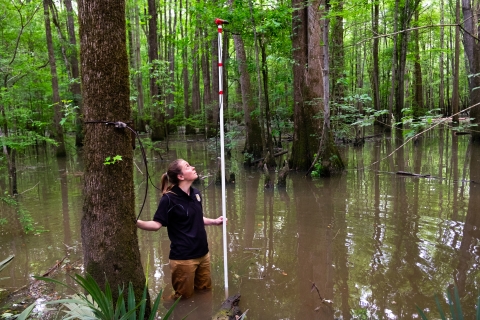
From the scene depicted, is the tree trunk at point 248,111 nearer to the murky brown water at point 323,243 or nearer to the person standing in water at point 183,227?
the murky brown water at point 323,243

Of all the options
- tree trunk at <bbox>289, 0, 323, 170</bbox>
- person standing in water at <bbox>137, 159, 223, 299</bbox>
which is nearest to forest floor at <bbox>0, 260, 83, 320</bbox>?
person standing in water at <bbox>137, 159, 223, 299</bbox>

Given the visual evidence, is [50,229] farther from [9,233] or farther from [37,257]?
[37,257]

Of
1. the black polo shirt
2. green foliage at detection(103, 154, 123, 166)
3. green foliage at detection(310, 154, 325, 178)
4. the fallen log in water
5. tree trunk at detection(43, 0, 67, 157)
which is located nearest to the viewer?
green foliage at detection(103, 154, 123, 166)

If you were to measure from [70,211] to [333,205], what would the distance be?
18.9 feet

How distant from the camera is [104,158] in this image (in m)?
2.93

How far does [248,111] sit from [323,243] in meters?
8.96

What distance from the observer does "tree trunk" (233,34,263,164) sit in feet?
43.7

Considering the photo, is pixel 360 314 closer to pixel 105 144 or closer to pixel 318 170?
pixel 105 144

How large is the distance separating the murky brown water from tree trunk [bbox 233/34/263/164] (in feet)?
11.7

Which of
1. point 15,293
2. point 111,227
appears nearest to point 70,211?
point 15,293

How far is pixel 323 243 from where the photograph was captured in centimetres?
557

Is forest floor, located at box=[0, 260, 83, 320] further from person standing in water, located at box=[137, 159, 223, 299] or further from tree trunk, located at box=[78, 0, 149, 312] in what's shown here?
person standing in water, located at box=[137, 159, 223, 299]

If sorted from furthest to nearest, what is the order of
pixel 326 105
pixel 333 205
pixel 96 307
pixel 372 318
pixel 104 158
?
pixel 326 105, pixel 333 205, pixel 372 318, pixel 104 158, pixel 96 307

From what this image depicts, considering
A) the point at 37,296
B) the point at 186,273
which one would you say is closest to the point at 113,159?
the point at 186,273
